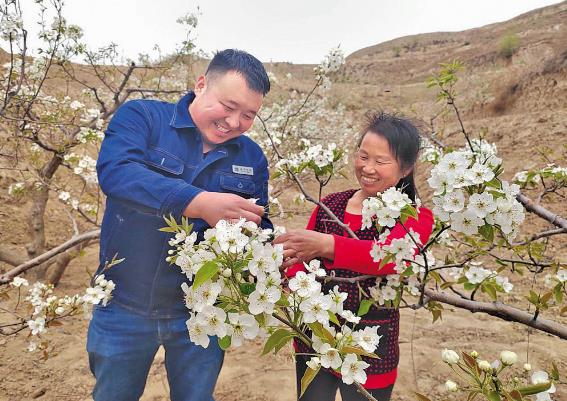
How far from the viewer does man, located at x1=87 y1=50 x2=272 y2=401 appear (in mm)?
1589

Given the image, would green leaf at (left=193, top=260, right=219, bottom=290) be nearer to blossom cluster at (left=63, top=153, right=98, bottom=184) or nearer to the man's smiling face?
the man's smiling face

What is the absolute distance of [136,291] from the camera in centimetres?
163

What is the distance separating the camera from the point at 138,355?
163 cm

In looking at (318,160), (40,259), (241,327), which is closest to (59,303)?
(40,259)

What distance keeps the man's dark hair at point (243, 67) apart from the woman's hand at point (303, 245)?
2.35 feet

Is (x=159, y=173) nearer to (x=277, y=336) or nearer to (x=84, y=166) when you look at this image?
(x=277, y=336)

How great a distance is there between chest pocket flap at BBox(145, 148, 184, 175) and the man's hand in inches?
20.6

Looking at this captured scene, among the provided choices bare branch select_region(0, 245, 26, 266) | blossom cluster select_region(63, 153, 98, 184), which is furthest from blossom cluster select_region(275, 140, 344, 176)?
bare branch select_region(0, 245, 26, 266)

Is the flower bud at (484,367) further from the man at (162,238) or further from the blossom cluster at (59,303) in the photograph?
the blossom cluster at (59,303)

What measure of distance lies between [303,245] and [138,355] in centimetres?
95

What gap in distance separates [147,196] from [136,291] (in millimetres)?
617

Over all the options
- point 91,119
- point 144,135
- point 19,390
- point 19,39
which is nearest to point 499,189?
point 144,135

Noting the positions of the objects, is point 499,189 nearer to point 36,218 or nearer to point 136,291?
point 136,291

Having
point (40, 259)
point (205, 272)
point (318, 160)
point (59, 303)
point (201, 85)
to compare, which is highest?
point (201, 85)
